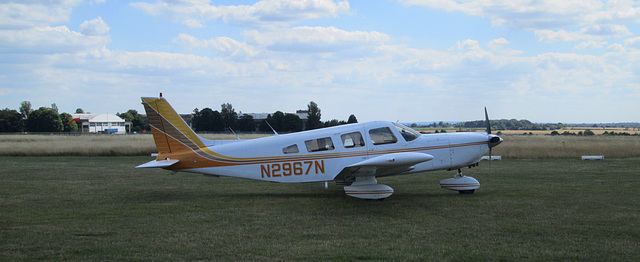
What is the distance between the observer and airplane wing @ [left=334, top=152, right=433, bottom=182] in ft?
28.6

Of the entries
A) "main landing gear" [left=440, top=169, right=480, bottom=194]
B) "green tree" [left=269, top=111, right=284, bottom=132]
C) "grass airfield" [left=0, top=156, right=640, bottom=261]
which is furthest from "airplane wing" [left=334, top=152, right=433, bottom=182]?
"green tree" [left=269, top=111, right=284, bottom=132]

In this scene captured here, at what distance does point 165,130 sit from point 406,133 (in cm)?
547

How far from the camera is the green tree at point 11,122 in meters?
76.4

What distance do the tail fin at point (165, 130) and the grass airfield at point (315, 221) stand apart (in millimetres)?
1177

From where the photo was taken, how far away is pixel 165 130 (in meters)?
10.4

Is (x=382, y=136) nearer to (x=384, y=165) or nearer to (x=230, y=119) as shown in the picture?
(x=384, y=165)

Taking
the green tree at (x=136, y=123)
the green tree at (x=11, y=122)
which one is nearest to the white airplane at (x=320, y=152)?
the green tree at (x=11, y=122)

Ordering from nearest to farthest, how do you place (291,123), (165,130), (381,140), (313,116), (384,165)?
(384,165) < (381,140) < (165,130) < (313,116) < (291,123)

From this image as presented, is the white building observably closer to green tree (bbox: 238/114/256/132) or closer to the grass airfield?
green tree (bbox: 238/114/256/132)

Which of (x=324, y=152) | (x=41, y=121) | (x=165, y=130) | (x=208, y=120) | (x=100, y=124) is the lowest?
(x=324, y=152)

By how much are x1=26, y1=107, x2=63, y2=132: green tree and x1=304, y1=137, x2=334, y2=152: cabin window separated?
84.3 metres

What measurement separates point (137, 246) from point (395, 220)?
4123 millimetres

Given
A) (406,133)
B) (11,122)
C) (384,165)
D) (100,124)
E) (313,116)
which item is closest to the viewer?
(384,165)

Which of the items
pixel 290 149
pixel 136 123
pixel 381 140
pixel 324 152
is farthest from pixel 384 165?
pixel 136 123
